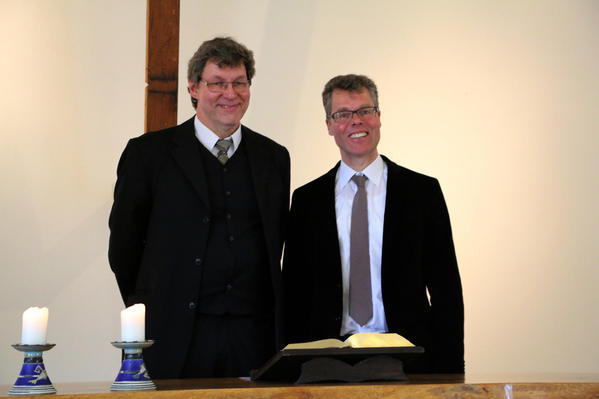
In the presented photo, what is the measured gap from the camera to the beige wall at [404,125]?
15.8ft

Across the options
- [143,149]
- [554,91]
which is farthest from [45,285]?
[554,91]

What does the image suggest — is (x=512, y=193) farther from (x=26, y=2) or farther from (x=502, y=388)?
(x=502, y=388)

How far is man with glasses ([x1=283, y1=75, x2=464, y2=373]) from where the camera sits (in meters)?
3.09

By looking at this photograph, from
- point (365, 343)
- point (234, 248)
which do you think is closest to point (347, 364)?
point (365, 343)

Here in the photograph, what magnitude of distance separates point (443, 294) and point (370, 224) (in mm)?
366

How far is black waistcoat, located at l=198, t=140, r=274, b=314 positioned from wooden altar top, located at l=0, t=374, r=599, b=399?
0.79 meters

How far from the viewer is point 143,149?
3.15m

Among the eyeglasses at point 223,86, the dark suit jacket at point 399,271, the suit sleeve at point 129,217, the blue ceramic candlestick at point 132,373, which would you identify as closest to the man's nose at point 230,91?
the eyeglasses at point 223,86

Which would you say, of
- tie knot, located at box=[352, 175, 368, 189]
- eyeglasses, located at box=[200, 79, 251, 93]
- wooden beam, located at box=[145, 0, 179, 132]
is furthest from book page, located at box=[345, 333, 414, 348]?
wooden beam, located at box=[145, 0, 179, 132]

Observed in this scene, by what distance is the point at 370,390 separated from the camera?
1967 millimetres

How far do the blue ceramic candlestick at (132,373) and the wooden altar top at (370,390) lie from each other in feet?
0.11

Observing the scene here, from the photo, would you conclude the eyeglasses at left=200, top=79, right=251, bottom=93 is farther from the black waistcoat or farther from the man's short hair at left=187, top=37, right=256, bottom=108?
the black waistcoat

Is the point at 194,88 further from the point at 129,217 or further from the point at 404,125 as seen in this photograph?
the point at 404,125

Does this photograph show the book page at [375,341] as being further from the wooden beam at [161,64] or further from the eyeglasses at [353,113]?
the wooden beam at [161,64]
